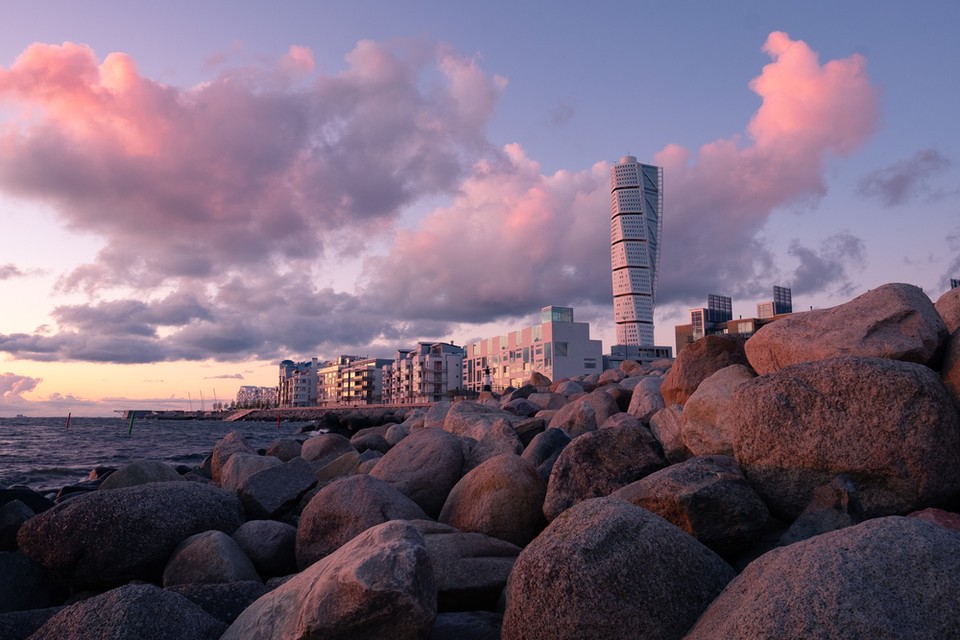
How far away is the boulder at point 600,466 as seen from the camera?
683cm

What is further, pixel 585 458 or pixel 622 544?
pixel 585 458

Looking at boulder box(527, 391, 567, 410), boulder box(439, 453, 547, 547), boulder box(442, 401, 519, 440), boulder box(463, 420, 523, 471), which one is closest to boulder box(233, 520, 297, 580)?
boulder box(439, 453, 547, 547)

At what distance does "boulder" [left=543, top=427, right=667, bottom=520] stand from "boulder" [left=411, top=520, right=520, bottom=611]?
0.91 m

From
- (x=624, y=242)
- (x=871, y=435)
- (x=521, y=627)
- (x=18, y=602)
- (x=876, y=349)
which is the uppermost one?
(x=624, y=242)

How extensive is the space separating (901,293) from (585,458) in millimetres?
3538

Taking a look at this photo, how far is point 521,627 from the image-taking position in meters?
Result: 3.95

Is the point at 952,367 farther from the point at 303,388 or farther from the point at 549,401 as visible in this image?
the point at 303,388

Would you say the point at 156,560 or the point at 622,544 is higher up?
the point at 622,544

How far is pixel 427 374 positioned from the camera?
136 m

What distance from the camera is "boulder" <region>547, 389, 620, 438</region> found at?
12.1 m

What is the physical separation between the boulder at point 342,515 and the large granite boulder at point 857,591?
4.26 meters

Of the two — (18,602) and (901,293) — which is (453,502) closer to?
(18,602)

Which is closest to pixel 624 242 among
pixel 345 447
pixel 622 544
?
pixel 345 447

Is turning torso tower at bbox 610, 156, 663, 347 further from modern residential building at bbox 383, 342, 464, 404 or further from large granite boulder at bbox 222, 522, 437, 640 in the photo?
large granite boulder at bbox 222, 522, 437, 640
